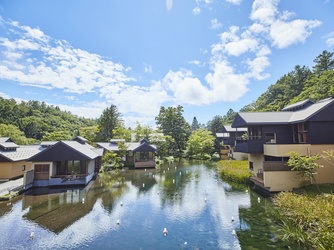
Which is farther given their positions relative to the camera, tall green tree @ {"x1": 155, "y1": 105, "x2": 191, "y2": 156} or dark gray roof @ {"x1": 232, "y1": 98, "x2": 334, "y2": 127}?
tall green tree @ {"x1": 155, "y1": 105, "x2": 191, "y2": 156}

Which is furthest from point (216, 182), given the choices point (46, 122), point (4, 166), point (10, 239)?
point (46, 122)

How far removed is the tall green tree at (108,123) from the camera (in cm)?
5159

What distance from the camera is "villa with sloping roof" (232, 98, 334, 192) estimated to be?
46.9 feet

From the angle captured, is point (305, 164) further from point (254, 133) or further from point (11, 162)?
point (11, 162)

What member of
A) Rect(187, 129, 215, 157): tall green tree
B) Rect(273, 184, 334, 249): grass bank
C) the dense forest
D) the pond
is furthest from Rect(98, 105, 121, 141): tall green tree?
Rect(273, 184, 334, 249): grass bank

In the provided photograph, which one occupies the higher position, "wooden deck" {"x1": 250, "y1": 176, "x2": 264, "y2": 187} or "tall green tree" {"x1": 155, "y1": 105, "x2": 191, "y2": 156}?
"tall green tree" {"x1": 155, "y1": 105, "x2": 191, "y2": 156}

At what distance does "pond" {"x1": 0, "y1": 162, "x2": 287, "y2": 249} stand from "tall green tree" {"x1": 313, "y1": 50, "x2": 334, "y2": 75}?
47971mm

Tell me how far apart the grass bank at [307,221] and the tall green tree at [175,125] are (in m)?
39.9

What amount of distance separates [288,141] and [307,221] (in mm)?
10443

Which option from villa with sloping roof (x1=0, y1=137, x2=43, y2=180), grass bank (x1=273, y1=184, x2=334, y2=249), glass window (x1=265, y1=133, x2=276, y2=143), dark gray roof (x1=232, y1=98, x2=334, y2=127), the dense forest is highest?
the dense forest

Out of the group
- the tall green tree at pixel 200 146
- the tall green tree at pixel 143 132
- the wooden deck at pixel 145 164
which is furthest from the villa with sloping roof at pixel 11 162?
the tall green tree at pixel 200 146

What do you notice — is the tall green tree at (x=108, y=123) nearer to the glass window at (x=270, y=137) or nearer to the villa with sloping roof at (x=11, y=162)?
the villa with sloping roof at (x=11, y=162)

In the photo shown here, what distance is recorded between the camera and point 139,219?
37.4 ft

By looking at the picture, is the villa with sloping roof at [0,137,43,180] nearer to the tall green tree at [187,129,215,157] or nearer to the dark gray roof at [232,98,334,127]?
the dark gray roof at [232,98,334,127]
